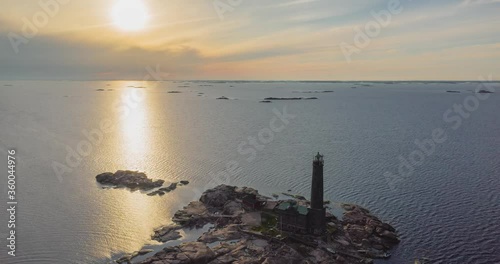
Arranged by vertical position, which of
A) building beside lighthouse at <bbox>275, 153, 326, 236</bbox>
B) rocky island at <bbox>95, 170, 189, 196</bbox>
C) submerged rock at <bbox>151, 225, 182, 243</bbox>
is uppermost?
rocky island at <bbox>95, 170, 189, 196</bbox>

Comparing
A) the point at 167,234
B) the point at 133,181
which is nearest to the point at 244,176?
the point at 133,181

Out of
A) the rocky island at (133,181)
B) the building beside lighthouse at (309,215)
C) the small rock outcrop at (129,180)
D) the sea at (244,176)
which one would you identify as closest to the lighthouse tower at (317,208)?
the building beside lighthouse at (309,215)

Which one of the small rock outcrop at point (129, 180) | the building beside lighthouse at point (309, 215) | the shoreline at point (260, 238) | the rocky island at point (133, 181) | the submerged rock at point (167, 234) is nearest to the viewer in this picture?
the shoreline at point (260, 238)

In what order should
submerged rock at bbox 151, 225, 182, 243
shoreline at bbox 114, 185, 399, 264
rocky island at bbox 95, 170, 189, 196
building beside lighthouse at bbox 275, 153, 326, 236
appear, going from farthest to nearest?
rocky island at bbox 95, 170, 189, 196 → submerged rock at bbox 151, 225, 182, 243 → building beside lighthouse at bbox 275, 153, 326, 236 → shoreline at bbox 114, 185, 399, 264

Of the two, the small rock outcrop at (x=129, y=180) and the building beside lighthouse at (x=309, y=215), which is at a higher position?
the small rock outcrop at (x=129, y=180)

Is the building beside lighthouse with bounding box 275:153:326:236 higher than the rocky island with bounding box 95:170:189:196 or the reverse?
the reverse

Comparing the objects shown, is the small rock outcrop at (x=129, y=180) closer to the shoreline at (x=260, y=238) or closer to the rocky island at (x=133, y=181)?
the rocky island at (x=133, y=181)

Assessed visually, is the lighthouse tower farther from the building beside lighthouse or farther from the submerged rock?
the submerged rock

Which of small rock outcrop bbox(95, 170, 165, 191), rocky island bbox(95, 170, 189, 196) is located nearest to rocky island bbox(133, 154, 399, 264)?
rocky island bbox(95, 170, 189, 196)

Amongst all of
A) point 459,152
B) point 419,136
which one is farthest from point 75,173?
point 419,136
